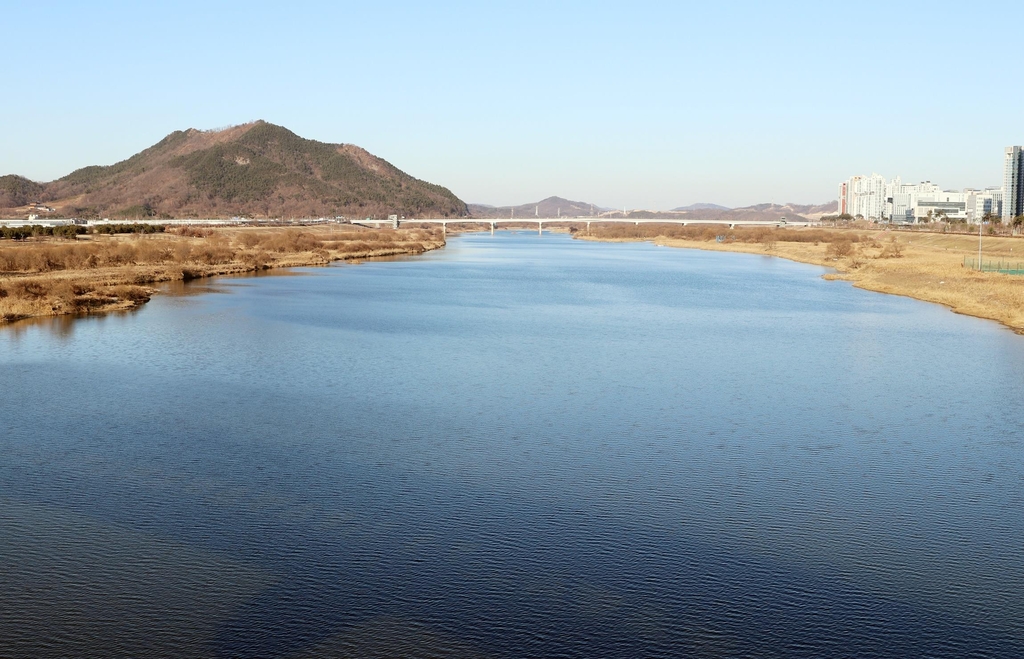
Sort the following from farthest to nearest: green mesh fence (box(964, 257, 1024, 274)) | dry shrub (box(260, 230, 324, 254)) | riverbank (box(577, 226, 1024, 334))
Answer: dry shrub (box(260, 230, 324, 254))
green mesh fence (box(964, 257, 1024, 274))
riverbank (box(577, 226, 1024, 334))

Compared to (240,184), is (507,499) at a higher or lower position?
lower

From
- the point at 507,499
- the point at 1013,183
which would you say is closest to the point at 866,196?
the point at 1013,183

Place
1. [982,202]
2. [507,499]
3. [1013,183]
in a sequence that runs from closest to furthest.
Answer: [507,499] < [1013,183] < [982,202]

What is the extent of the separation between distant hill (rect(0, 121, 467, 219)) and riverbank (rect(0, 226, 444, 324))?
2654 inches

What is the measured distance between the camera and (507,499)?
940 cm

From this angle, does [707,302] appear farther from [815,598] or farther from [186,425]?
[815,598]

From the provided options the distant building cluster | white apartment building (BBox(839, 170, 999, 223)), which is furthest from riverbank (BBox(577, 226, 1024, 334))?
white apartment building (BBox(839, 170, 999, 223))

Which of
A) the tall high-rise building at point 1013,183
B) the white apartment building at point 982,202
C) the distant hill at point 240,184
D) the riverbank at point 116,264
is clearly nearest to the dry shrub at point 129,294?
the riverbank at point 116,264

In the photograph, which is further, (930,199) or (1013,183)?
(930,199)

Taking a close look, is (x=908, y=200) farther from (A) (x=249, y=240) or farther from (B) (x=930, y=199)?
(A) (x=249, y=240)

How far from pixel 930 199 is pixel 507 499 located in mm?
160515

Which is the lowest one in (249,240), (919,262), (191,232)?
(919,262)

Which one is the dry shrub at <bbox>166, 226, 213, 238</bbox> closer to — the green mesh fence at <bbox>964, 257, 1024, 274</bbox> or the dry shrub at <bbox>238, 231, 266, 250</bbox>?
the dry shrub at <bbox>238, 231, 266, 250</bbox>

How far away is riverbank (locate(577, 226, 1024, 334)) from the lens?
2744 centimetres
